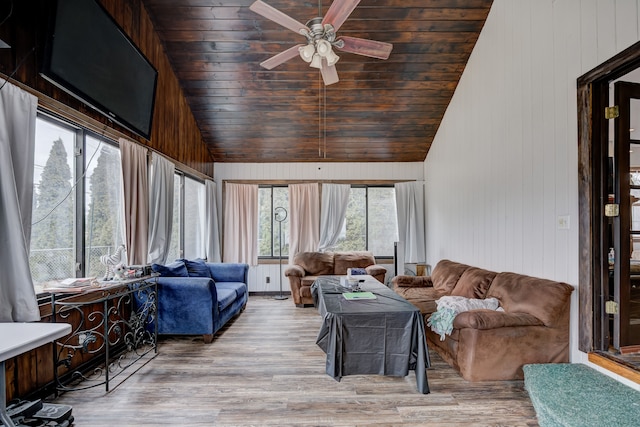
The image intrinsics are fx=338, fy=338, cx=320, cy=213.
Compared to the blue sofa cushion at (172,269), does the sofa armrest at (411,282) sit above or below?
below

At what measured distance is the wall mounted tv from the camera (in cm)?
229

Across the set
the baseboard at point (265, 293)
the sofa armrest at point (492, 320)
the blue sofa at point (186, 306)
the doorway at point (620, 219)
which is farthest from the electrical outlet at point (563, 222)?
the baseboard at point (265, 293)

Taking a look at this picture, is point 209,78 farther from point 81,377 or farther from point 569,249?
point 569,249

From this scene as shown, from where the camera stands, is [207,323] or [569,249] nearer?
[569,249]

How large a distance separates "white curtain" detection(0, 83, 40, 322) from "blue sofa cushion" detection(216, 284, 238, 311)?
199cm

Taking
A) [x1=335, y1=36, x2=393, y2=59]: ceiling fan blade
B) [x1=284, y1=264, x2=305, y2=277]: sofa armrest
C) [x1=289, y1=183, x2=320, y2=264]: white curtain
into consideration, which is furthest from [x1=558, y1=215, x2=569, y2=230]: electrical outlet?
[x1=289, y1=183, x2=320, y2=264]: white curtain

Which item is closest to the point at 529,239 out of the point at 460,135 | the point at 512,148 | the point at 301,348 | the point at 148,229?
the point at 512,148

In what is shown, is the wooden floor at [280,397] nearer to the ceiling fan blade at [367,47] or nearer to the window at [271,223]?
the ceiling fan blade at [367,47]

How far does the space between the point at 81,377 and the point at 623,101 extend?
4.83 meters

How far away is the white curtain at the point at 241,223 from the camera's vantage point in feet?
21.0

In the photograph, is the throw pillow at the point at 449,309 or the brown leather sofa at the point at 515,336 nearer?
the brown leather sofa at the point at 515,336

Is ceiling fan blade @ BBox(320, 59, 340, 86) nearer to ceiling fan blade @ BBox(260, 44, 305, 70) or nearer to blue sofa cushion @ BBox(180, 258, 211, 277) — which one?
ceiling fan blade @ BBox(260, 44, 305, 70)

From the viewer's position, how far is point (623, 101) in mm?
2549

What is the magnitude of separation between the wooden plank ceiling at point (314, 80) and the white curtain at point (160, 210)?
4.79 feet
